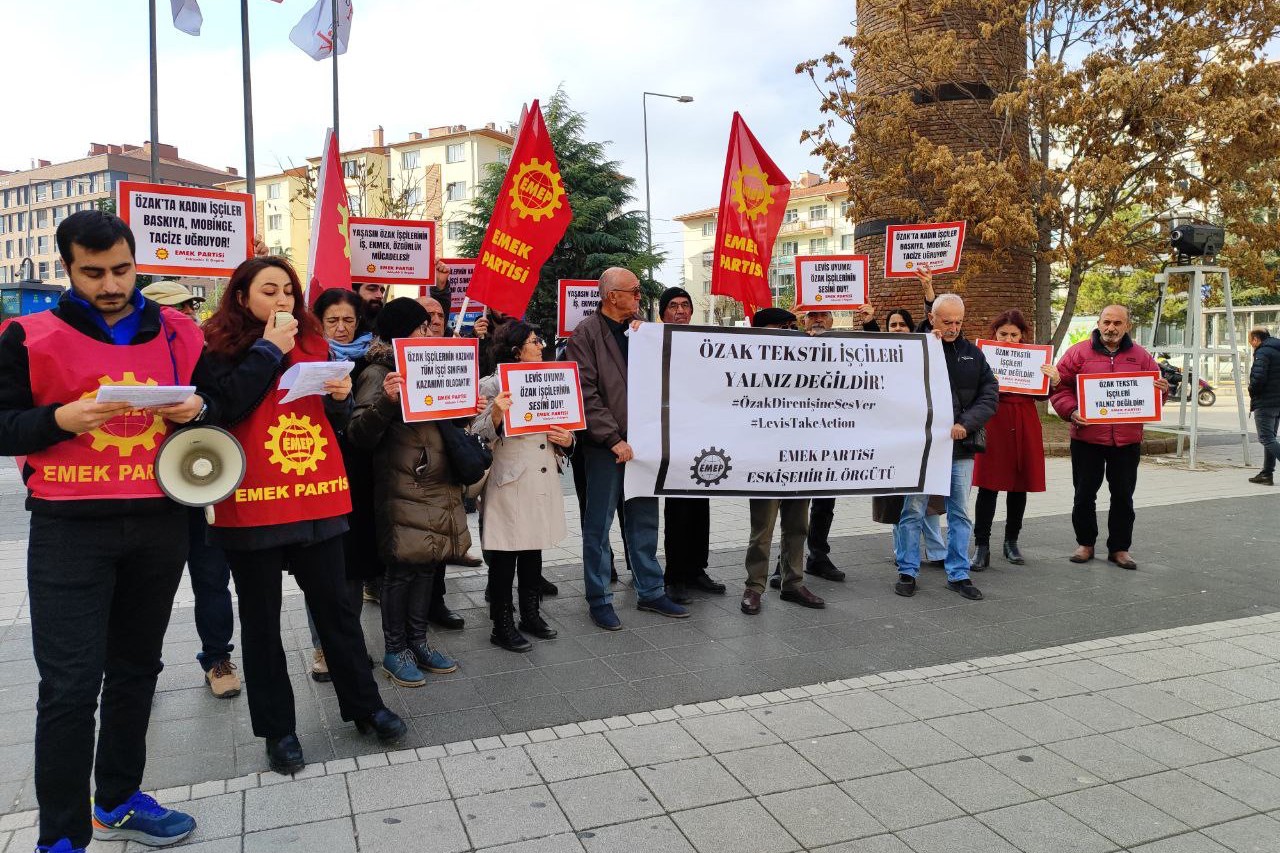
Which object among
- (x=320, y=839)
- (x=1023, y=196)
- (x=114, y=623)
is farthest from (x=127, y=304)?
(x=1023, y=196)

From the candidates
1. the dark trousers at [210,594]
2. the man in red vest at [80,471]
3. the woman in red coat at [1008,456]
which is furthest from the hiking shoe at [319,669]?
the woman in red coat at [1008,456]

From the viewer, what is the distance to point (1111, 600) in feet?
21.1

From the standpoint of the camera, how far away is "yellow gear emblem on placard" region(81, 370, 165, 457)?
9.86 ft

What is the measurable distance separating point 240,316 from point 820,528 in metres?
4.76

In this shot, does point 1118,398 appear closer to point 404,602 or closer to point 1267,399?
point 404,602

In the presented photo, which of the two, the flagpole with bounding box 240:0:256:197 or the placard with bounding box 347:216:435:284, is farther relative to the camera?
the flagpole with bounding box 240:0:256:197

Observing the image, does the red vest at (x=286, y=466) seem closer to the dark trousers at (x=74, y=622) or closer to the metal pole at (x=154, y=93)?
the dark trousers at (x=74, y=622)

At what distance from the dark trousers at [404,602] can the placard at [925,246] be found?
16.1 ft

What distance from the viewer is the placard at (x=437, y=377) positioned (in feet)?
15.0

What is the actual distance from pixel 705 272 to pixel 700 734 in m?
90.0

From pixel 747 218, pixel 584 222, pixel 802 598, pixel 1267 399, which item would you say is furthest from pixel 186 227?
pixel 584 222

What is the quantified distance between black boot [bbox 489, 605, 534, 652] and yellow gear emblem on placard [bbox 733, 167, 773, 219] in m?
3.54

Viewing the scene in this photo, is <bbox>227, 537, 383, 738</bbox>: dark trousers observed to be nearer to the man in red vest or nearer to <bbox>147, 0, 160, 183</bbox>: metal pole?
the man in red vest

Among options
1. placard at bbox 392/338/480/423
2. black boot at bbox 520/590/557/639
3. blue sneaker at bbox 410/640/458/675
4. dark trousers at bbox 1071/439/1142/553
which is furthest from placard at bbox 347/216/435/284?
dark trousers at bbox 1071/439/1142/553
